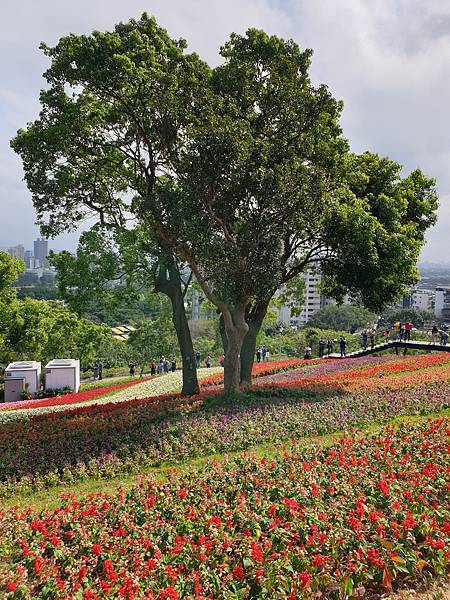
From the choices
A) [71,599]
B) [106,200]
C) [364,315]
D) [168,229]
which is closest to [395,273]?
[168,229]

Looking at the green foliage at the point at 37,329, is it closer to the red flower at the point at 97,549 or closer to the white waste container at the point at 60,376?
the white waste container at the point at 60,376

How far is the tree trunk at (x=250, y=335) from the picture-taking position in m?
19.5

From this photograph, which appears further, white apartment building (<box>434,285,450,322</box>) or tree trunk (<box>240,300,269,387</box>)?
white apartment building (<box>434,285,450,322</box>)

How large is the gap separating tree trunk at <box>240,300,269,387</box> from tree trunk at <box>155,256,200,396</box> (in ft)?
8.12

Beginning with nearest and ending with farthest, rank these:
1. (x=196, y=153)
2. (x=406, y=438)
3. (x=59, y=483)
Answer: (x=59, y=483) → (x=406, y=438) → (x=196, y=153)

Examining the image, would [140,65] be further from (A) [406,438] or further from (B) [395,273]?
(A) [406,438]

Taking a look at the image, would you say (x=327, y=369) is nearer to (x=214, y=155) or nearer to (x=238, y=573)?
(x=214, y=155)

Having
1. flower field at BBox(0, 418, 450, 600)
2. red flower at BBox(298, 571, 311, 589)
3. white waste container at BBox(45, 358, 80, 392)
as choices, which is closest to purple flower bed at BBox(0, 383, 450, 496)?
flower field at BBox(0, 418, 450, 600)

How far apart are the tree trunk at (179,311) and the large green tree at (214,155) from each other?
1.62 ft

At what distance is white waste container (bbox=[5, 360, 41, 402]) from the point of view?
31.8 m

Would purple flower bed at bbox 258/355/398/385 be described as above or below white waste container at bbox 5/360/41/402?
above

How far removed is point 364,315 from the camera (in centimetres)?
10419

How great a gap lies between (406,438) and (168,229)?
27.6ft

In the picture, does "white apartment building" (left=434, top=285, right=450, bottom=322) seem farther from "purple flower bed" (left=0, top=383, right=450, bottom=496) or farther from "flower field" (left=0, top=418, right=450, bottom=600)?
"flower field" (left=0, top=418, right=450, bottom=600)
